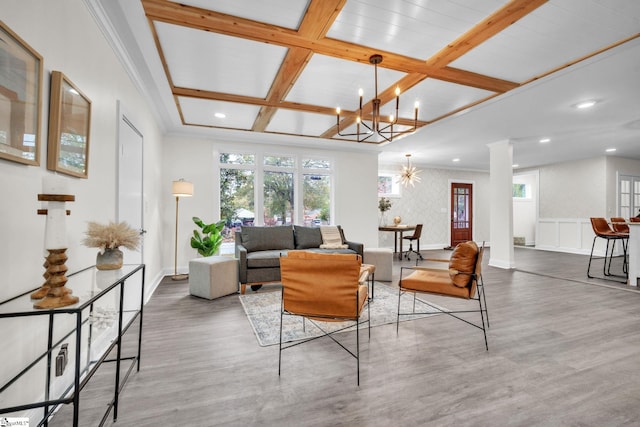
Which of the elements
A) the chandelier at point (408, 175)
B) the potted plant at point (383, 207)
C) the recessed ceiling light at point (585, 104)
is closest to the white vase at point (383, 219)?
the potted plant at point (383, 207)

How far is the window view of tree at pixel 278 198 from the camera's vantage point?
6109 mm

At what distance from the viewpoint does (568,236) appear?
8117 mm

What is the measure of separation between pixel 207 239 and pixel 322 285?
371 cm

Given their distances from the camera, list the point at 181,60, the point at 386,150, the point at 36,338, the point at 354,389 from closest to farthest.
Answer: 1. the point at 36,338
2. the point at 354,389
3. the point at 181,60
4. the point at 386,150

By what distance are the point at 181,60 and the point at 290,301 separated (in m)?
2.63

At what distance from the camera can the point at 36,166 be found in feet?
4.75

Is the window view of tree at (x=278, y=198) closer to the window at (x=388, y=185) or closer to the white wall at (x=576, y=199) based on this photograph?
the window at (x=388, y=185)

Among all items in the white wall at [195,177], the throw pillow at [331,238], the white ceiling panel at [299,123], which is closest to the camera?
the white ceiling panel at [299,123]

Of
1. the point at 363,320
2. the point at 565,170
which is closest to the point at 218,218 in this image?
the point at 363,320

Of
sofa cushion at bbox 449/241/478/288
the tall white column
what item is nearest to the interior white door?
sofa cushion at bbox 449/241/478/288

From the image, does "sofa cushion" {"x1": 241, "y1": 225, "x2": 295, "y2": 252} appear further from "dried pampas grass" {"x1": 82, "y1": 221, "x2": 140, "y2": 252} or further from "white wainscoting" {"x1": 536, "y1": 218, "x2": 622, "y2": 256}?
"white wainscoting" {"x1": 536, "y1": 218, "x2": 622, "y2": 256}

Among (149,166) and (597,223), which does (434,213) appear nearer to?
(597,223)

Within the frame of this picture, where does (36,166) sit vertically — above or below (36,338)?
above

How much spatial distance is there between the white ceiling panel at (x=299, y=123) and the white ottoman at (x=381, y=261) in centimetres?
229
